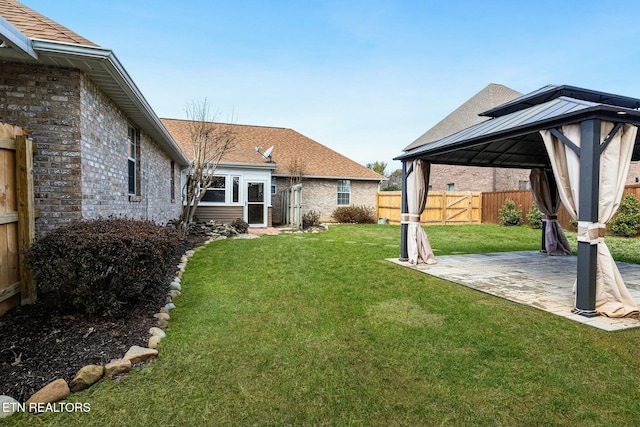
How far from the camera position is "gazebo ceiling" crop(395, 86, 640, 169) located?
4016mm

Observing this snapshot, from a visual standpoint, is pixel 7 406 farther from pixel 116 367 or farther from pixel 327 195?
pixel 327 195

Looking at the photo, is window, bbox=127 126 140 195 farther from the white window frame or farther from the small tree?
the small tree

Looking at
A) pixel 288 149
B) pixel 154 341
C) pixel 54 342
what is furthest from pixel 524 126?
pixel 288 149

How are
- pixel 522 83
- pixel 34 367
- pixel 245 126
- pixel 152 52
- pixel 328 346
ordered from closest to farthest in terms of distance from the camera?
pixel 34 367 < pixel 328 346 < pixel 152 52 < pixel 245 126 < pixel 522 83

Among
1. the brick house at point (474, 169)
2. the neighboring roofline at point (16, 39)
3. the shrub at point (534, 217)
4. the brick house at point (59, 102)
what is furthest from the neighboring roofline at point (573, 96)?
the brick house at point (474, 169)

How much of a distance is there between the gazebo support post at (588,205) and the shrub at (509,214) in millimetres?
13714

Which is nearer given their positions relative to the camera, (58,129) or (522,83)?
(58,129)

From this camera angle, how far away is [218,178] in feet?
46.6

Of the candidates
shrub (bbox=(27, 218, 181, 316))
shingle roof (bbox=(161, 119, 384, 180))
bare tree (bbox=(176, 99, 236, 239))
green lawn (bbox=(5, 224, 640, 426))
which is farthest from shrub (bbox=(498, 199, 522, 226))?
shrub (bbox=(27, 218, 181, 316))

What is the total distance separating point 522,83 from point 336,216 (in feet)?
55.0

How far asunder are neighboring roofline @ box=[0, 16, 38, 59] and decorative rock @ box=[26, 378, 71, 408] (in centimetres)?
321

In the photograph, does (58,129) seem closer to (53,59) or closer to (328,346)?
(53,59)

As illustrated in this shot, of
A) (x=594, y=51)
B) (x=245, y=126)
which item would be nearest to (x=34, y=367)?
(x=594, y=51)

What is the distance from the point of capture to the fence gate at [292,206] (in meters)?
14.6
